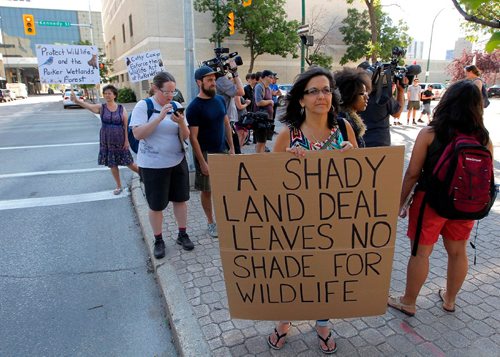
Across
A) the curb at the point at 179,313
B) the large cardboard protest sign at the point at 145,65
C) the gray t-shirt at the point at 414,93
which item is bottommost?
the curb at the point at 179,313

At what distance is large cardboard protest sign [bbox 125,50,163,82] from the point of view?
6.19 m

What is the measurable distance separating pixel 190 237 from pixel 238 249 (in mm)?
2144

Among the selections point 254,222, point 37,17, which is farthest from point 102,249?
point 37,17

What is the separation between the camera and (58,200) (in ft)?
19.3

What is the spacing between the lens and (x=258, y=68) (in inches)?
1302

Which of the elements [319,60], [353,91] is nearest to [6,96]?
[319,60]

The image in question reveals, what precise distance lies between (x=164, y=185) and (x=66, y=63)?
4.14 meters

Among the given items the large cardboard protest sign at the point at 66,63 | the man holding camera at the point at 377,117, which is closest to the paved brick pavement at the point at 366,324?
the man holding camera at the point at 377,117

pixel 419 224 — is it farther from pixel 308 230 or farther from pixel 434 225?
pixel 308 230

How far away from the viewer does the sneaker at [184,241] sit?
12.6 ft

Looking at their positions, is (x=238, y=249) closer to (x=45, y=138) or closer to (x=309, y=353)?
(x=309, y=353)

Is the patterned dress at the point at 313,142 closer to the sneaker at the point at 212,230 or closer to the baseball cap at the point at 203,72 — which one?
the baseball cap at the point at 203,72

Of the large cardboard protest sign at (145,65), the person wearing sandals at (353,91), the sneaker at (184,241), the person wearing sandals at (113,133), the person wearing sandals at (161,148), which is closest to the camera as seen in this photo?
Result: the person wearing sandals at (353,91)

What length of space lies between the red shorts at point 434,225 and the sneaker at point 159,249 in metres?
2.43
